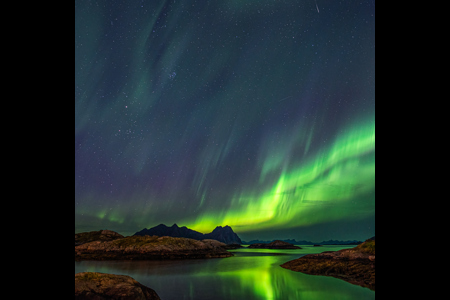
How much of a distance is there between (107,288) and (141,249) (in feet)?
137

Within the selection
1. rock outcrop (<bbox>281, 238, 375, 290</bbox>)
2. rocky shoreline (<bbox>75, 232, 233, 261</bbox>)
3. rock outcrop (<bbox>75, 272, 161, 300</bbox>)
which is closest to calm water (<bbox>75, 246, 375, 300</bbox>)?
rock outcrop (<bbox>281, 238, 375, 290</bbox>)

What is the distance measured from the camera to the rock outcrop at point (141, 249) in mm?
48125

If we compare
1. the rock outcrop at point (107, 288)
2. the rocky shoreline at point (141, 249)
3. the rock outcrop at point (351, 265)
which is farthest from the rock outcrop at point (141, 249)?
the rock outcrop at point (107, 288)

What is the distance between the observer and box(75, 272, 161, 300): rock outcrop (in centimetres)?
1049

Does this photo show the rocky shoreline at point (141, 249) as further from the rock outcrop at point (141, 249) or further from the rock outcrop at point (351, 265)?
the rock outcrop at point (351, 265)

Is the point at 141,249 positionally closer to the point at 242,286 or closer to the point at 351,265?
the point at 242,286

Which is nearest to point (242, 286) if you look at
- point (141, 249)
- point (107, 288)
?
point (107, 288)

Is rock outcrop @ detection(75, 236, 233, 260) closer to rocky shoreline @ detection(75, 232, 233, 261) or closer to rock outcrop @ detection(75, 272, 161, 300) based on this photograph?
rocky shoreline @ detection(75, 232, 233, 261)

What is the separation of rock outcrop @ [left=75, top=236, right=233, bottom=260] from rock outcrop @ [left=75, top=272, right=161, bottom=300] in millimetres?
38244
